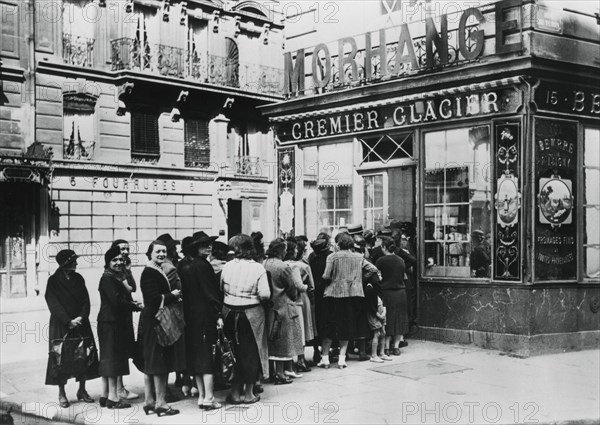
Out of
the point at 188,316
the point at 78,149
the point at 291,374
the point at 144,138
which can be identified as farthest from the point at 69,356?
the point at 144,138

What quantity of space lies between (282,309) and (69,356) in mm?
2606

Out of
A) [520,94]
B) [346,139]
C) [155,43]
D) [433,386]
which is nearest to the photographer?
[433,386]

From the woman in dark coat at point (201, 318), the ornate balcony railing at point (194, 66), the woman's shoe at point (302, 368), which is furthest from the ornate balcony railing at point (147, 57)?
the woman in dark coat at point (201, 318)

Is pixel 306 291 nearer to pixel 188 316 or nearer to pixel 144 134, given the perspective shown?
pixel 188 316

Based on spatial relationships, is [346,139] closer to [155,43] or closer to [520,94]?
[520,94]

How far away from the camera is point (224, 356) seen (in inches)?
288

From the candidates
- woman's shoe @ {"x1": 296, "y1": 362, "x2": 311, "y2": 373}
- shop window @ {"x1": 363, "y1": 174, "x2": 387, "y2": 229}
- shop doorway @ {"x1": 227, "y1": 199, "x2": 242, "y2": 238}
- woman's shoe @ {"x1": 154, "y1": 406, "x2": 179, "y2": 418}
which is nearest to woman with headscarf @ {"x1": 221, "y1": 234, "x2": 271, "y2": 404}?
woman's shoe @ {"x1": 154, "y1": 406, "x2": 179, "y2": 418}

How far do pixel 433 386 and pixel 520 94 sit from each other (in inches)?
190

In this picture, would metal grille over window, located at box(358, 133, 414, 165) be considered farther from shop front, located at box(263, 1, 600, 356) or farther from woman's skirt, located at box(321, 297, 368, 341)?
woman's skirt, located at box(321, 297, 368, 341)

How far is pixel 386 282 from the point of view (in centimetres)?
1038

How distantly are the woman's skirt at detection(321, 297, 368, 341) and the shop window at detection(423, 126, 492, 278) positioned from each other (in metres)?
2.39

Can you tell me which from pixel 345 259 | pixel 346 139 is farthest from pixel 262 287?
pixel 346 139

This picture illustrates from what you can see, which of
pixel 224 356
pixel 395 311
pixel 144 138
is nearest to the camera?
pixel 224 356

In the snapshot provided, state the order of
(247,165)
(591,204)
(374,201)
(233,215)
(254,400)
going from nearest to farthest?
(254,400)
(591,204)
(374,201)
(233,215)
(247,165)
